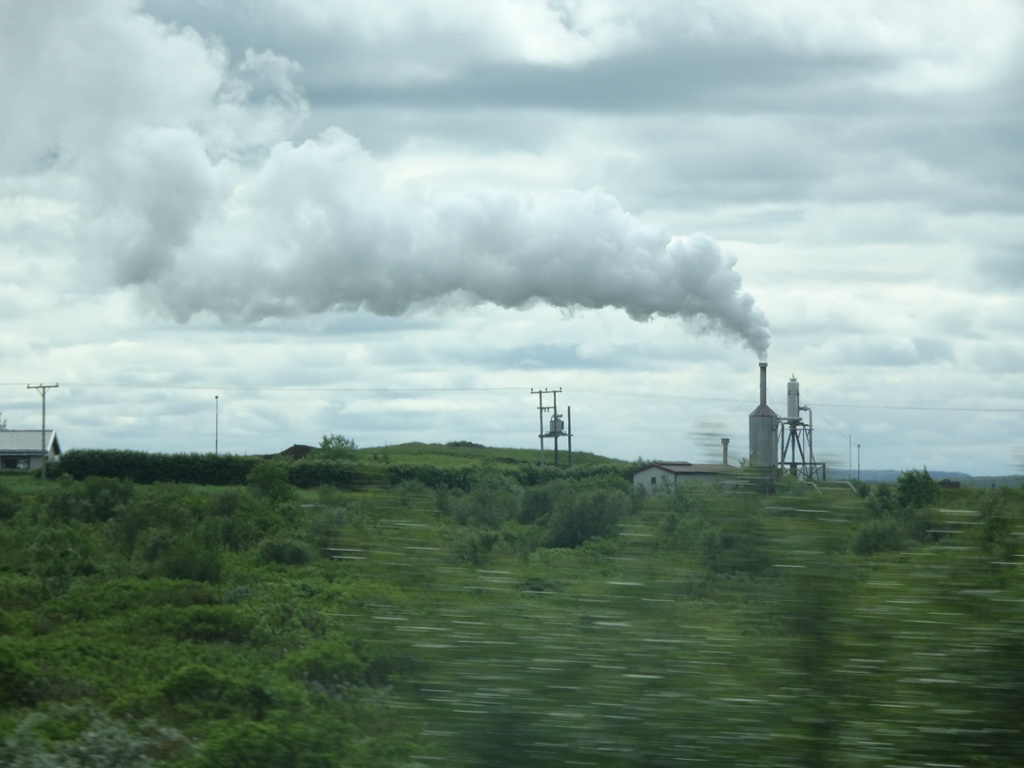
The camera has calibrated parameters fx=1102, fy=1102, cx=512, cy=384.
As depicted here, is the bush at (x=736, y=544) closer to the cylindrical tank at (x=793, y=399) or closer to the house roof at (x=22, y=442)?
the cylindrical tank at (x=793, y=399)

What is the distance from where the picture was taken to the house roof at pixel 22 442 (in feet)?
265

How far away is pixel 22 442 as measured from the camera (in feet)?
271

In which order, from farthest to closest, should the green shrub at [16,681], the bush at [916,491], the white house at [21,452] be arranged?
the white house at [21,452]
the green shrub at [16,681]
the bush at [916,491]

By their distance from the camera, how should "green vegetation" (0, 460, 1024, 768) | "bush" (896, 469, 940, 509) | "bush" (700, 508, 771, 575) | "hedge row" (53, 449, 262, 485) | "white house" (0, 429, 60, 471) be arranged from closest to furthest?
"green vegetation" (0, 460, 1024, 768), "bush" (700, 508, 771, 575), "bush" (896, 469, 940, 509), "hedge row" (53, 449, 262, 485), "white house" (0, 429, 60, 471)

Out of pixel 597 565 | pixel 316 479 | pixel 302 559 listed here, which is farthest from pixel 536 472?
pixel 597 565

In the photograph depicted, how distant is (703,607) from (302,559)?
27746 mm

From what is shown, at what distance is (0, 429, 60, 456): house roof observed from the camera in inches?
3184

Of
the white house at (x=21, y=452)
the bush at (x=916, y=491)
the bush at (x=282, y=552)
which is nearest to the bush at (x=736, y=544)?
the bush at (x=916, y=491)

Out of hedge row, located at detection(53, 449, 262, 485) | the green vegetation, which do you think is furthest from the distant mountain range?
hedge row, located at detection(53, 449, 262, 485)

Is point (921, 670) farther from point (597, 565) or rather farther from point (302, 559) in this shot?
point (302, 559)

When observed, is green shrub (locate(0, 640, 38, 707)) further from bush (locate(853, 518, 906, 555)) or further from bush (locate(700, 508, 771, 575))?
bush (locate(853, 518, 906, 555))

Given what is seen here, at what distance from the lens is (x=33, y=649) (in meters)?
18.0

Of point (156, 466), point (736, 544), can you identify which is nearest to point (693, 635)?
point (736, 544)

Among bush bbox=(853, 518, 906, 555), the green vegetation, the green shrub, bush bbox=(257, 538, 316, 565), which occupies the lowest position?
the green shrub
